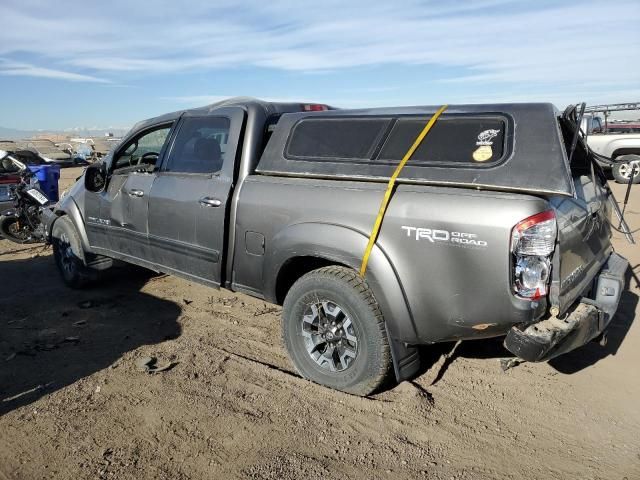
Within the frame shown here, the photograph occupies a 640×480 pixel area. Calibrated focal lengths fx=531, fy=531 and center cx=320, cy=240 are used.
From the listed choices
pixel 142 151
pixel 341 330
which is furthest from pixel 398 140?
pixel 142 151

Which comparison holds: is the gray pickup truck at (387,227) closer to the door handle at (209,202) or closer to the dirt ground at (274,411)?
the door handle at (209,202)

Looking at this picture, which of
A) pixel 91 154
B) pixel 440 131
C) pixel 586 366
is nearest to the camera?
pixel 440 131

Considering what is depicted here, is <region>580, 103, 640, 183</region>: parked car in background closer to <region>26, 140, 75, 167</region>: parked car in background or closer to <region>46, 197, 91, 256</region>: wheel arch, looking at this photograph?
<region>46, 197, 91, 256</region>: wheel arch

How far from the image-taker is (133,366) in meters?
3.97

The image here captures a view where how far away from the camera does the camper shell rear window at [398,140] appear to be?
312 cm

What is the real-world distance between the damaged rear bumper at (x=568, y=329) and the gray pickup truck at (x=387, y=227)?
1 centimetres

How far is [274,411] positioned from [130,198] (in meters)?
2.61

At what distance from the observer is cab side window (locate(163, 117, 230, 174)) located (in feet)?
14.1

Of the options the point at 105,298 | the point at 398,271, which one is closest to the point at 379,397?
the point at 398,271

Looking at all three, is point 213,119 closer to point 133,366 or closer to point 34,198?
point 133,366

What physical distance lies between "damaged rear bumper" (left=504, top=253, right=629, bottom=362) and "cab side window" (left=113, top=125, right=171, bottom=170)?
375cm

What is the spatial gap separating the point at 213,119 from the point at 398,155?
5.83ft

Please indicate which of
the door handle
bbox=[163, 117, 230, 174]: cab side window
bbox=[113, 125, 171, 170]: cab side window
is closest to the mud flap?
the door handle


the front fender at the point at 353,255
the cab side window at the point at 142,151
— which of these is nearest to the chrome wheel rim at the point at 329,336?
the front fender at the point at 353,255
